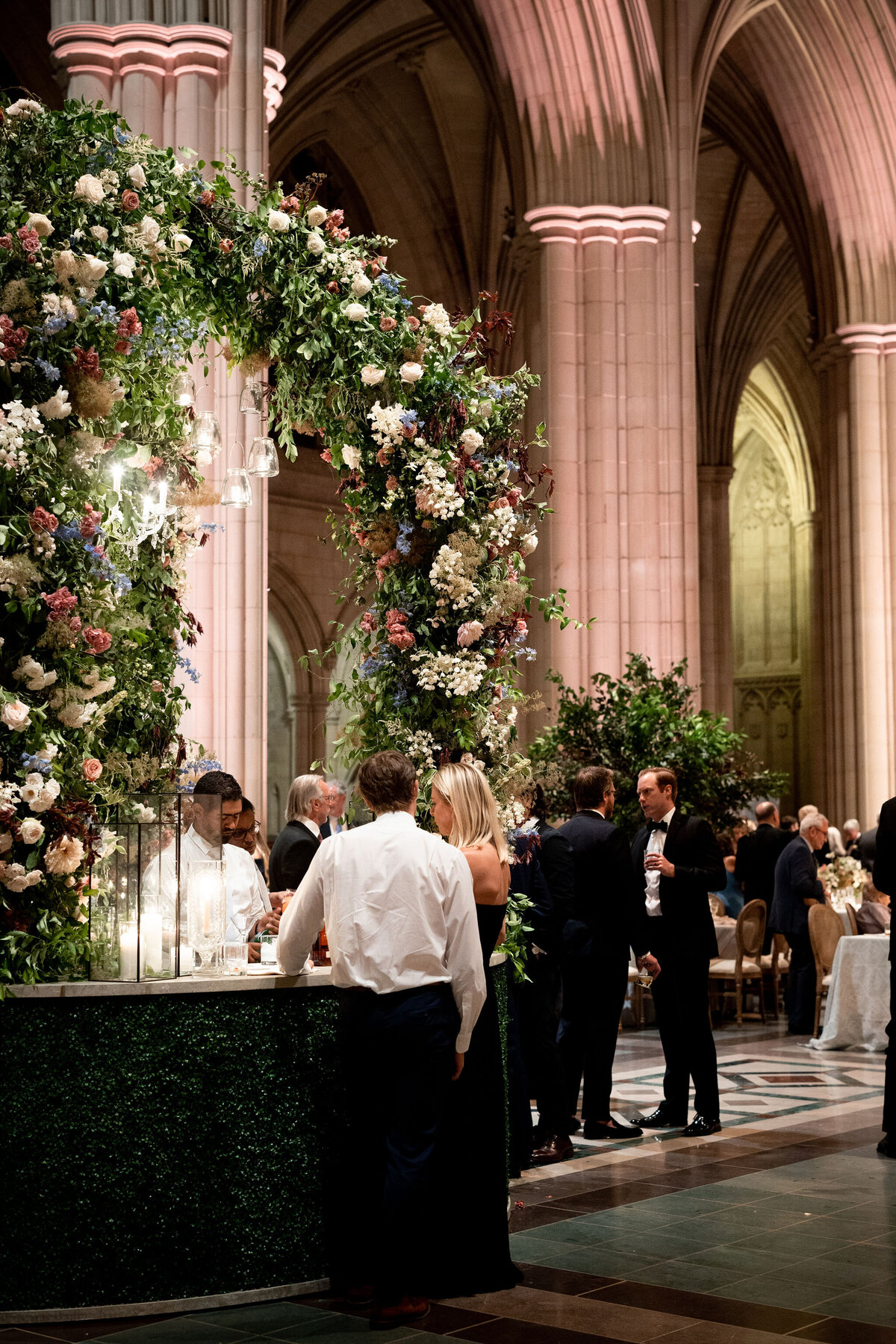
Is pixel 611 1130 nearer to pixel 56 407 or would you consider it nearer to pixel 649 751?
pixel 56 407

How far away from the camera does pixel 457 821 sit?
479 centimetres

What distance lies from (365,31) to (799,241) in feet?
20.6

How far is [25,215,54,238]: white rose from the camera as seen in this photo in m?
4.51

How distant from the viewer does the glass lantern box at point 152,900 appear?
14.8ft

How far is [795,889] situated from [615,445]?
4987mm

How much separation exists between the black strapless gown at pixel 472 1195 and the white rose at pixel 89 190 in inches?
104

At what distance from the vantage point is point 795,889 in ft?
36.3

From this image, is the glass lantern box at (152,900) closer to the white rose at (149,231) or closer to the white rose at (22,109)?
the white rose at (149,231)

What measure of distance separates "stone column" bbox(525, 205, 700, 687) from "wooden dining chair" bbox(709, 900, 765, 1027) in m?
3.25

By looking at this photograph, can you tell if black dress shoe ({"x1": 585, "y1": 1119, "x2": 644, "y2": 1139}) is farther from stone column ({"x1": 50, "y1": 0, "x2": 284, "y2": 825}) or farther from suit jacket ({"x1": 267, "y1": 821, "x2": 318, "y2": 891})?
stone column ({"x1": 50, "y1": 0, "x2": 284, "y2": 825})

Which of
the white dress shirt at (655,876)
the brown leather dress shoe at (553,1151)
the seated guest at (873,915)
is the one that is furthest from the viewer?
the seated guest at (873,915)

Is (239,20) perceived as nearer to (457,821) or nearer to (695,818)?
(695,818)

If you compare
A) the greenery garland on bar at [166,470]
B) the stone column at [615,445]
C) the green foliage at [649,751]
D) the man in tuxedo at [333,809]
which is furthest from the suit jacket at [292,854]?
the stone column at [615,445]

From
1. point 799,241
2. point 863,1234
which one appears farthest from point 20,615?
point 799,241
